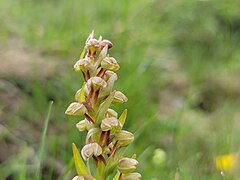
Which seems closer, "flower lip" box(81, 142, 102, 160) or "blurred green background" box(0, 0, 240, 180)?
"flower lip" box(81, 142, 102, 160)

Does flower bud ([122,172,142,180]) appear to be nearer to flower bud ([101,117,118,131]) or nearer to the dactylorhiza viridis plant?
the dactylorhiza viridis plant

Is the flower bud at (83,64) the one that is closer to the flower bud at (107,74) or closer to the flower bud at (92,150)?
the flower bud at (107,74)

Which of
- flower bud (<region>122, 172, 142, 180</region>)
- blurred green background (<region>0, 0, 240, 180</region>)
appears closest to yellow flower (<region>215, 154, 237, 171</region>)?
blurred green background (<region>0, 0, 240, 180</region>)

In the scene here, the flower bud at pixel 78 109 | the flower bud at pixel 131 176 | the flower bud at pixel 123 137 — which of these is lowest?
the flower bud at pixel 131 176

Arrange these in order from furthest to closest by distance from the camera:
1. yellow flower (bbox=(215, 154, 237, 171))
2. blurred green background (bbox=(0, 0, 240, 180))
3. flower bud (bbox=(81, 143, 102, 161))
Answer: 1. blurred green background (bbox=(0, 0, 240, 180))
2. yellow flower (bbox=(215, 154, 237, 171))
3. flower bud (bbox=(81, 143, 102, 161))

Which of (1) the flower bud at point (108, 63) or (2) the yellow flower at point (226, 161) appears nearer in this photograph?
(1) the flower bud at point (108, 63)

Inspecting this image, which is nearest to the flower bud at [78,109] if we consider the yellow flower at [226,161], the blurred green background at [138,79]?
the blurred green background at [138,79]

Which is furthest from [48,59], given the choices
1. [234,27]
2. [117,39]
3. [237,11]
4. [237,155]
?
[234,27]
